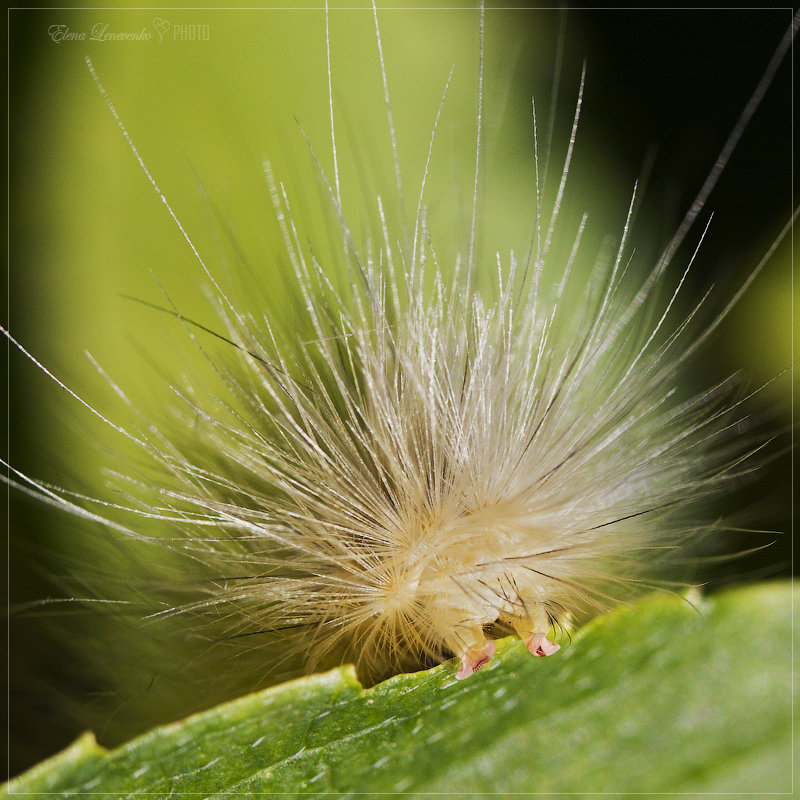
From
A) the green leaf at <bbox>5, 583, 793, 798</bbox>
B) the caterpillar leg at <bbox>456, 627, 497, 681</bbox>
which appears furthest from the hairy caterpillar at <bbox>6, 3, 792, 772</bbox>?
the green leaf at <bbox>5, 583, 793, 798</bbox>

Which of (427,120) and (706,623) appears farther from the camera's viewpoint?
(427,120)

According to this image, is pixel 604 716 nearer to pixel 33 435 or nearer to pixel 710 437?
pixel 710 437

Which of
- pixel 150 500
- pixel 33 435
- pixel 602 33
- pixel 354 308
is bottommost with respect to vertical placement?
pixel 150 500

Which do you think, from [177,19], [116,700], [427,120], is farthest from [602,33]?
[116,700]

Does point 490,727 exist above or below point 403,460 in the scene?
below

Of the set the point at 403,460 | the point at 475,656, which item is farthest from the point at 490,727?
the point at 403,460

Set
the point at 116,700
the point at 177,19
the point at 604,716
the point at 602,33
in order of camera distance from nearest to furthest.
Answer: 1. the point at 604,716
2. the point at 177,19
3. the point at 116,700
4. the point at 602,33

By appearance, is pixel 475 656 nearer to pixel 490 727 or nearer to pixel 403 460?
pixel 490 727
